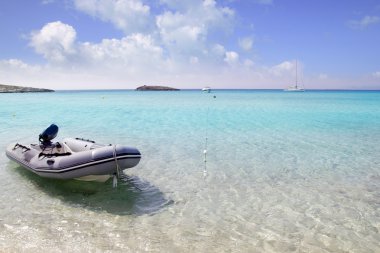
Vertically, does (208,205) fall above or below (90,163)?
below

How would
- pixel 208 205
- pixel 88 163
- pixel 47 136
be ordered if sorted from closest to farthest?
pixel 208 205 → pixel 88 163 → pixel 47 136

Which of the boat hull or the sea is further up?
the boat hull

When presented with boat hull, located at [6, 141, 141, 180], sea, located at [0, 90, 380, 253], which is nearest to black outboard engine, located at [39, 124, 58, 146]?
sea, located at [0, 90, 380, 253]

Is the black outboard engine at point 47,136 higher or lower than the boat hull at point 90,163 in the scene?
higher

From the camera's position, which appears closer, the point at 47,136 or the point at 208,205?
the point at 208,205

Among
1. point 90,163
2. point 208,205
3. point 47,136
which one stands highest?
point 47,136

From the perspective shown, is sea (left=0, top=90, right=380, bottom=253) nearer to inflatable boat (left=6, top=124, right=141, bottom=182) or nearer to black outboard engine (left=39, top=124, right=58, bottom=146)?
inflatable boat (left=6, top=124, right=141, bottom=182)

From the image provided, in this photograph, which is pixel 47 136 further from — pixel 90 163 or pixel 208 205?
pixel 208 205

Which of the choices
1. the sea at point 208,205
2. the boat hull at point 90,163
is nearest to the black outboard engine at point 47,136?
the sea at point 208,205

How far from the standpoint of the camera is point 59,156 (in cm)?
782

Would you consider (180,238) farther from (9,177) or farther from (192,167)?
(9,177)

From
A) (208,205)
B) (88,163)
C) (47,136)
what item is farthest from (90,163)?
(47,136)

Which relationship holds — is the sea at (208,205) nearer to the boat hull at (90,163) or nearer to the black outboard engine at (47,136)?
the boat hull at (90,163)

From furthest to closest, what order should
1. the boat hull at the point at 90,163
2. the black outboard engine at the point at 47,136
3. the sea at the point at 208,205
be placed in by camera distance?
the black outboard engine at the point at 47,136, the boat hull at the point at 90,163, the sea at the point at 208,205
